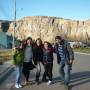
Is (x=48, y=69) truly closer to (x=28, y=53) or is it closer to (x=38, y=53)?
(x=38, y=53)

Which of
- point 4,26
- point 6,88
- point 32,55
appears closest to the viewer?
point 6,88

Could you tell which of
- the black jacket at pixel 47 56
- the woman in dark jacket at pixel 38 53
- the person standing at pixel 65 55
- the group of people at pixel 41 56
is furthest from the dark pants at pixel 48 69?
the person standing at pixel 65 55

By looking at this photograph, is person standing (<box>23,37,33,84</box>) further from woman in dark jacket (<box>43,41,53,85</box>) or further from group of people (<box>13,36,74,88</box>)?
woman in dark jacket (<box>43,41,53,85</box>)

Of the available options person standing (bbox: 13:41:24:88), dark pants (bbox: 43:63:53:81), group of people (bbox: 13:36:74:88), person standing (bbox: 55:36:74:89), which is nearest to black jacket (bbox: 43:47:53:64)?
group of people (bbox: 13:36:74:88)

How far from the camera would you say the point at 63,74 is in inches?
581

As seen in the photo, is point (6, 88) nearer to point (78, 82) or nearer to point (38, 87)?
point (38, 87)

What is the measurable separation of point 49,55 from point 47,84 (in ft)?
3.59

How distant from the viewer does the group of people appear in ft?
46.4

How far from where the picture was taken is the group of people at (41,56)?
1414 centimetres

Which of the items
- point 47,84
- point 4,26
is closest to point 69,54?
point 47,84

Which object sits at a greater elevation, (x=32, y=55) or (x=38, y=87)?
(x=32, y=55)

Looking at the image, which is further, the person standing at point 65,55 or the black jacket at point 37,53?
the black jacket at point 37,53

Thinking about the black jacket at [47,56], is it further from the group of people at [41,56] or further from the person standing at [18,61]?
the person standing at [18,61]

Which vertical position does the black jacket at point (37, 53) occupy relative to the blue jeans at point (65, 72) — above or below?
above
